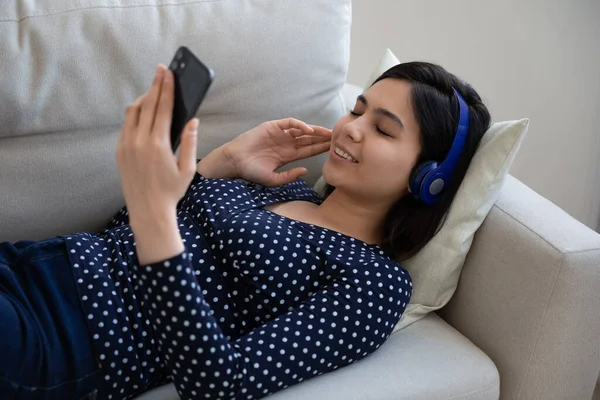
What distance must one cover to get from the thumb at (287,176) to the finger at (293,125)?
83 millimetres

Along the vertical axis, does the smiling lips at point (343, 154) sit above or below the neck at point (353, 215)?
above

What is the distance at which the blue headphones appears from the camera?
1.35 meters

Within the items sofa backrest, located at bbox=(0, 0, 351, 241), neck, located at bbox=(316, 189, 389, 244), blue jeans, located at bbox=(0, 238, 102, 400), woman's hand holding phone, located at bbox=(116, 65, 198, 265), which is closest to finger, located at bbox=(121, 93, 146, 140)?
woman's hand holding phone, located at bbox=(116, 65, 198, 265)

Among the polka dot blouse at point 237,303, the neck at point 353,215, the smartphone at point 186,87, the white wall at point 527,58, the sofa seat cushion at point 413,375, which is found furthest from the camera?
the white wall at point 527,58

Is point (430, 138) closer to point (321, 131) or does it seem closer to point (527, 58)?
point (321, 131)

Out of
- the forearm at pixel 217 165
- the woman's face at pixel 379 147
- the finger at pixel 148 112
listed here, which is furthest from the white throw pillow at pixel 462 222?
the finger at pixel 148 112

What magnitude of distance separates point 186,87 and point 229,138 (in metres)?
0.65

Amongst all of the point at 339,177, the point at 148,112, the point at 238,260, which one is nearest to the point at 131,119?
the point at 148,112

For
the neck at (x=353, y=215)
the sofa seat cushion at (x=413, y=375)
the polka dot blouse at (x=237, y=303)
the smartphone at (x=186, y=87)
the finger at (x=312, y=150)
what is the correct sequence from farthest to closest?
the finger at (x=312, y=150), the neck at (x=353, y=215), the sofa seat cushion at (x=413, y=375), the polka dot blouse at (x=237, y=303), the smartphone at (x=186, y=87)

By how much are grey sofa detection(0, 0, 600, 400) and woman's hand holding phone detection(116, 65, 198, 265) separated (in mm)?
367

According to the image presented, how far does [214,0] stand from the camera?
1470mm

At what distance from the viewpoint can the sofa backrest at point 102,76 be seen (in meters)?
1.33

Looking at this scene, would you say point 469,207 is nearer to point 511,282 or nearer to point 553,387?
point 511,282

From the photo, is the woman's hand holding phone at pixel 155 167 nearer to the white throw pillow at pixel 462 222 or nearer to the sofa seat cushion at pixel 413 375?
the sofa seat cushion at pixel 413 375
